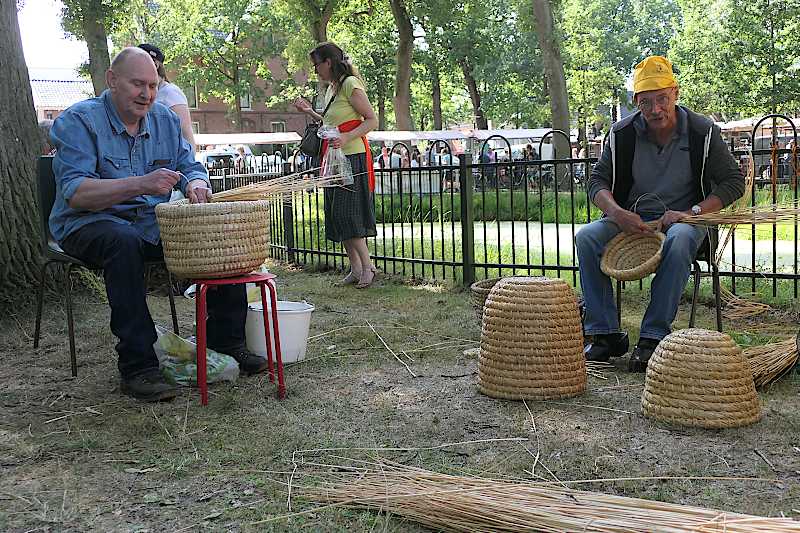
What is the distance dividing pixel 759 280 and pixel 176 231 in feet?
14.4

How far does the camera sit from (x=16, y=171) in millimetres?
5504

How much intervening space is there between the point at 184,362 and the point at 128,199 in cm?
79

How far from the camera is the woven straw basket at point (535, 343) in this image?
11.1 ft

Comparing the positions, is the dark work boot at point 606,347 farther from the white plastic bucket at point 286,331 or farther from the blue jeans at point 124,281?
the blue jeans at point 124,281

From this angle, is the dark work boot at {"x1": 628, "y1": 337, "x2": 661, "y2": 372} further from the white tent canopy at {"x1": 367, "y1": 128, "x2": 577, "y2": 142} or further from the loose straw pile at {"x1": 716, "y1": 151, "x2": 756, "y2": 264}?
the white tent canopy at {"x1": 367, "y1": 128, "x2": 577, "y2": 142}

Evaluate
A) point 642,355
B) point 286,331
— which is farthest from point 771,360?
point 286,331

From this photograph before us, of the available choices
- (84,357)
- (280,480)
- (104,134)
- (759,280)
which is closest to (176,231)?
(104,134)

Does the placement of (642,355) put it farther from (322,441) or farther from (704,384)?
(322,441)

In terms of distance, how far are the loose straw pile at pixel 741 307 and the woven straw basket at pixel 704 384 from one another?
206 cm

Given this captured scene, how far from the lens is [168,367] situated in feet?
12.4

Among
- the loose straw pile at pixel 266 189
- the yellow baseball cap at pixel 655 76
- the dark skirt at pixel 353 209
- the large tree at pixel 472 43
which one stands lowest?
the dark skirt at pixel 353 209

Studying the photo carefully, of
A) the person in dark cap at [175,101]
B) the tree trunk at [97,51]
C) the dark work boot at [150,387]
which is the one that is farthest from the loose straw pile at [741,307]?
the tree trunk at [97,51]

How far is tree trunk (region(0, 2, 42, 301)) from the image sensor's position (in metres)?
5.38

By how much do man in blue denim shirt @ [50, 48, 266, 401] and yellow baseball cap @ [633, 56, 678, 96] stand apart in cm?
210
